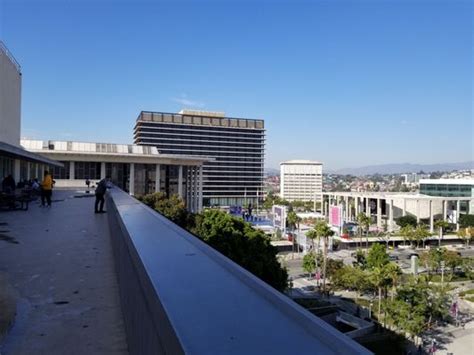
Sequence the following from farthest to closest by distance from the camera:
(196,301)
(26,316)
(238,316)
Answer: (26,316), (196,301), (238,316)

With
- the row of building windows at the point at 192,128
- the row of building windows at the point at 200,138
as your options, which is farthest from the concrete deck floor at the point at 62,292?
the row of building windows at the point at 200,138

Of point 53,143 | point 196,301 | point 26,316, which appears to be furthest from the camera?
point 53,143

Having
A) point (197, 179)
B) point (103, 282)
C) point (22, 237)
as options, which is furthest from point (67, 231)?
point (197, 179)

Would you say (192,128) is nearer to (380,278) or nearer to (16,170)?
(380,278)

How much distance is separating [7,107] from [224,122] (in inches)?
4010

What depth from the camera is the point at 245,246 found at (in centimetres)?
2955

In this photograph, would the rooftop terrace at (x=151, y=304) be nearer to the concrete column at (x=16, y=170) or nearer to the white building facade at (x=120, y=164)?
the concrete column at (x=16, y=170)

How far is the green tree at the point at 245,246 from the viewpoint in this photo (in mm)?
27969

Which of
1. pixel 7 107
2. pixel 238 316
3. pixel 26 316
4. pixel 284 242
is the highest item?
pixel 7 107

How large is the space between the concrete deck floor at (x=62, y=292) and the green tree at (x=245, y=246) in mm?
18659

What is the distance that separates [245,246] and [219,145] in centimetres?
9719

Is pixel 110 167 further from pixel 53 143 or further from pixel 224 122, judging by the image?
pixel 224 122

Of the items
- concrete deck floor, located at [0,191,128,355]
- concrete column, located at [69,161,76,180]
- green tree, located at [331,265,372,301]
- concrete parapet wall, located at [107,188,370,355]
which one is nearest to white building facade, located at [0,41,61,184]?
concrete deck floor, located at [0,191,128,355]

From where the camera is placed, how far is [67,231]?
32.8ft
